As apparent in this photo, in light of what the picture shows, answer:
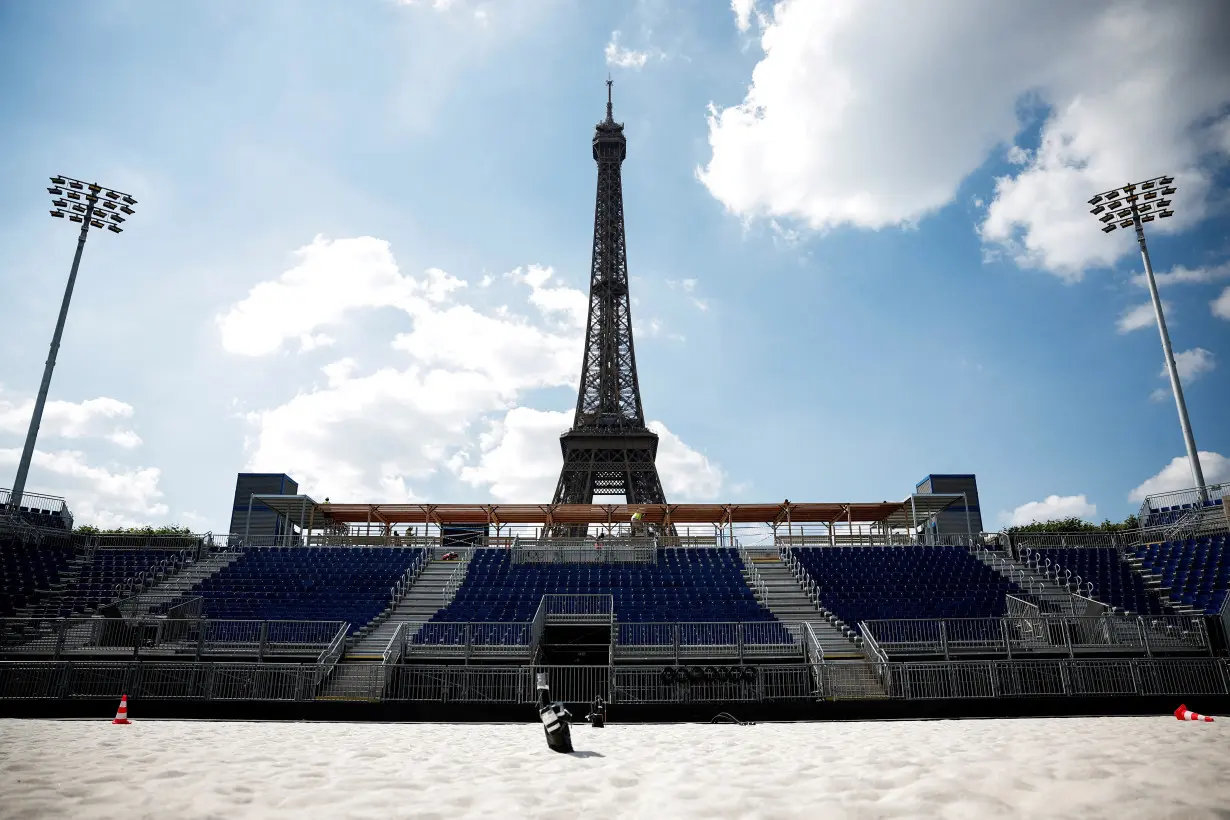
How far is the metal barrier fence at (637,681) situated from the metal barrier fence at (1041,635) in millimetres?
1363

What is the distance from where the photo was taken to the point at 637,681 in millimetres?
16125

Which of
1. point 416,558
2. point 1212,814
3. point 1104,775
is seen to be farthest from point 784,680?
point 416,558

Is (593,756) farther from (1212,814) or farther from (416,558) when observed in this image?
(416,558)

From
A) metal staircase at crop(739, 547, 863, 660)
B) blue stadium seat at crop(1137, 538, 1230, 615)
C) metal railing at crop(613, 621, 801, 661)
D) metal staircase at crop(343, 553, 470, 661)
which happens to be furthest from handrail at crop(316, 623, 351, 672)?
blue stadium seat at crop(1137, 538, 1230, 615)

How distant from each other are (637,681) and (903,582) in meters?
12.7

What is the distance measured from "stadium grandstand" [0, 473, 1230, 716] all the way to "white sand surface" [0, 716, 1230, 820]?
182 inches

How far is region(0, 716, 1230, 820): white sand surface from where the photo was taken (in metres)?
5.76

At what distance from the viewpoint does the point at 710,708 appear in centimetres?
1490

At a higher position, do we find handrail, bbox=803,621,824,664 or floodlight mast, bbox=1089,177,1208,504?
floodlight mast, bbox=1089,177,1208,504

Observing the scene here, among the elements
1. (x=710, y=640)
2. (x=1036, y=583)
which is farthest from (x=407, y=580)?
(x=1036, y=583)

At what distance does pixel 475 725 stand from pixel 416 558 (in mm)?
14047

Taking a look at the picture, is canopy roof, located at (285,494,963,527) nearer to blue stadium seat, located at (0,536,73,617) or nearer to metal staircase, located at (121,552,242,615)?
metal staircase, located at (121,552,242,615)

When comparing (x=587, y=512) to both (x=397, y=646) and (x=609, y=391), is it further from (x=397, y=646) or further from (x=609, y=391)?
(x=609, y=391)

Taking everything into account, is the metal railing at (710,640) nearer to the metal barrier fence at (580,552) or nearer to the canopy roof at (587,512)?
the metal barrier fence at (580,552)
